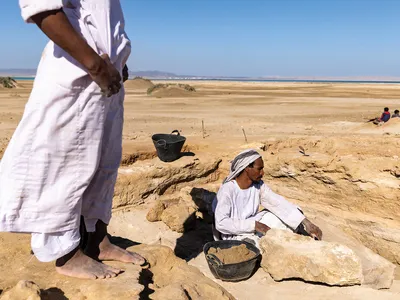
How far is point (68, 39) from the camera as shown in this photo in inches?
69.2

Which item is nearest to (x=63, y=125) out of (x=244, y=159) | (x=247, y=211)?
(x=244, y=159)

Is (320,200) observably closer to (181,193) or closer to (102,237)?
(181,193)

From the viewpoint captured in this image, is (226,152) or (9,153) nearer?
(9,153)

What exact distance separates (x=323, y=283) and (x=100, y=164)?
7.79 feet

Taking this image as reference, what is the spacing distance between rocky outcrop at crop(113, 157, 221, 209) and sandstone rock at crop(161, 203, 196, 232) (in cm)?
61

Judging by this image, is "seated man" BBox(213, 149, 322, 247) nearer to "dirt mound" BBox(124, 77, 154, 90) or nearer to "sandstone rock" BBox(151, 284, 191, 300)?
"sandstone rock" BBox(151, 284, 191, 300)

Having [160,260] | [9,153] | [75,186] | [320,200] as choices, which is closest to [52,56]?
[9,153]

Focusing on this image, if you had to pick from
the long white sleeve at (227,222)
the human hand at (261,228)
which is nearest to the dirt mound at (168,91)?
the long white sleeve at (227,222)

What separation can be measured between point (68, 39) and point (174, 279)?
5.36ft

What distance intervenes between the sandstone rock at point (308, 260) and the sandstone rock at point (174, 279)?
1078mm

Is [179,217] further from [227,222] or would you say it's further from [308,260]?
[308,260]

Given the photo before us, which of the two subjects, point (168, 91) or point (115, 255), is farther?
point (168, 91)

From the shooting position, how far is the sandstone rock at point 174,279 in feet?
7.48

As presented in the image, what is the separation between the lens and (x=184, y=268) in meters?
2.70
